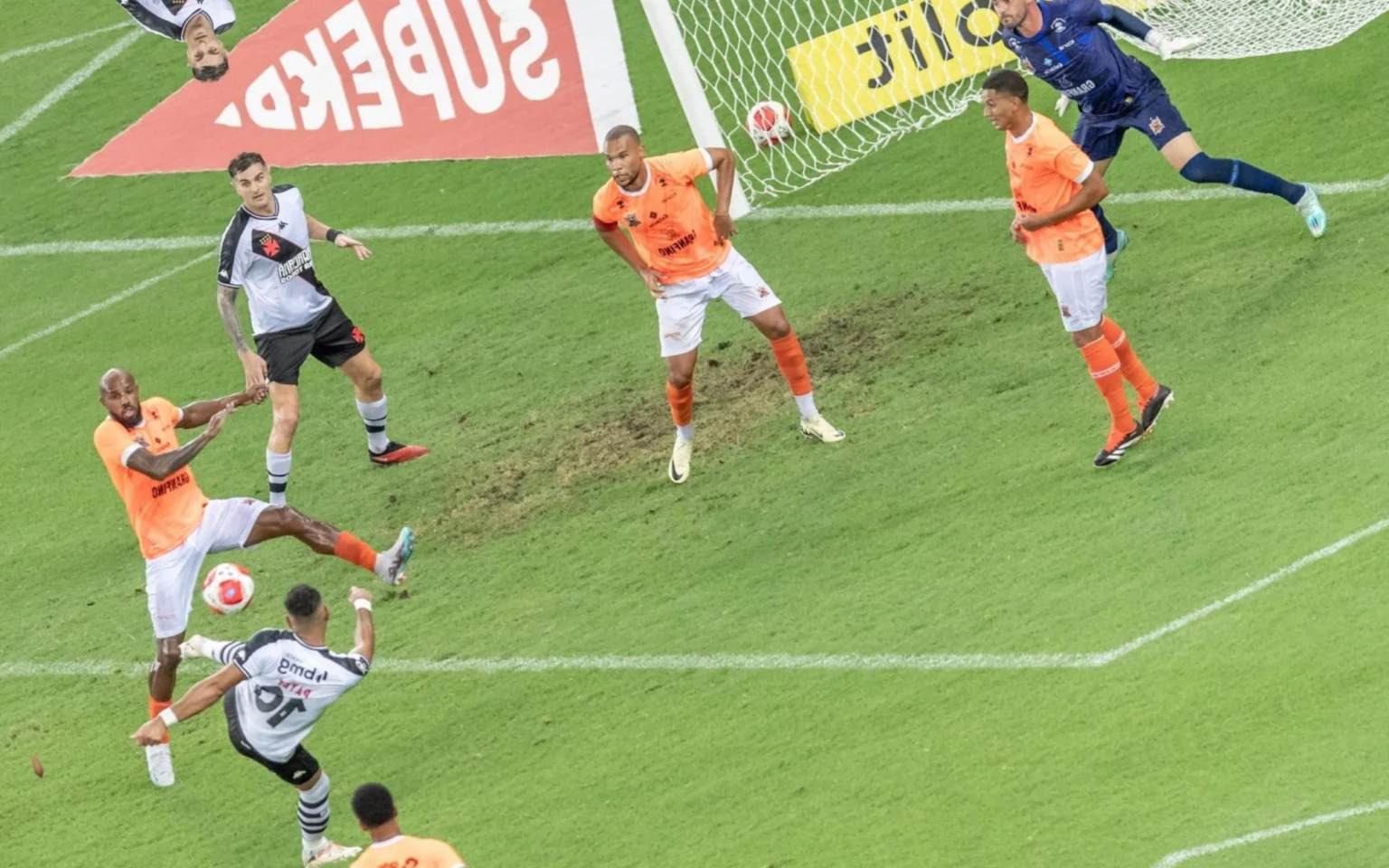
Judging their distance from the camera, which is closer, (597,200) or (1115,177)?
(597,200)

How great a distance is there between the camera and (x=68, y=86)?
677 inches

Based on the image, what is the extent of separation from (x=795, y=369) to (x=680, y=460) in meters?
0.91

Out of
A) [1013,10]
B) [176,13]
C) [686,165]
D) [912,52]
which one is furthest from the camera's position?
[176,13]

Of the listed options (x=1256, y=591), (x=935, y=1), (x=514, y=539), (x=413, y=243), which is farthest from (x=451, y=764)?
(x=935, y=1)

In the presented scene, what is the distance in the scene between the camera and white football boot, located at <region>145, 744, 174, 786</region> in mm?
10094

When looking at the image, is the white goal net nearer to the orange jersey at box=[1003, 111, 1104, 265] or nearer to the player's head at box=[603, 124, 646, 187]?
the player's head at box=[603, 124, 646, 187]

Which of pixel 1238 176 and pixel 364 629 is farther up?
pixel 364 629

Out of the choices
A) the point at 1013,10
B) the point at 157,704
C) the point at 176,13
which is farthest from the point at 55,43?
the point at 1013,10

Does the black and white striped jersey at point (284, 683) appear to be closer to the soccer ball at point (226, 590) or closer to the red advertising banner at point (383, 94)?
the soccer ball at point (226, 590)

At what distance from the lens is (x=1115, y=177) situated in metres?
14.0

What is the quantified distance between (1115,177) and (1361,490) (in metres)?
4.44

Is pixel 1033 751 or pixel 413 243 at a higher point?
pixel 413 243

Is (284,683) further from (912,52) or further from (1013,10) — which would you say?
(912,52)

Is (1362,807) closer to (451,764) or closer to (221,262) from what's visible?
(451,764)
